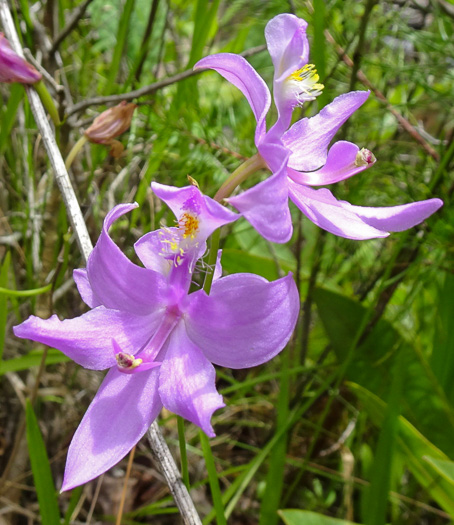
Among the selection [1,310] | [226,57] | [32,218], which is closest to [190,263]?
[226,57]

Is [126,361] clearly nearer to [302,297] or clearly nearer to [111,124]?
[111,124]

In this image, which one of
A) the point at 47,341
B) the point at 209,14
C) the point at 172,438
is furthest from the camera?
the point at 172,438

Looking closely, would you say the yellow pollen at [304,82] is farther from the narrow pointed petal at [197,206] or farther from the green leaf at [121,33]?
the green leaf at [121,33]

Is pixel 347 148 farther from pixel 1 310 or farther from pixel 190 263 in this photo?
pixel 1 310

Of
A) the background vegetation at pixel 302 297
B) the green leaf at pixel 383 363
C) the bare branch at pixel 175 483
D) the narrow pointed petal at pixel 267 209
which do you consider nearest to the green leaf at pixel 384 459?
the background vegetation at pixel 302 297

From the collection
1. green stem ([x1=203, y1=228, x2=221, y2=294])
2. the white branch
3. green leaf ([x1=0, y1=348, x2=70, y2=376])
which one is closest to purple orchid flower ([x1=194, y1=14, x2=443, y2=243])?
green stem ([x1=203, y1=228, x2=221, y2=294])

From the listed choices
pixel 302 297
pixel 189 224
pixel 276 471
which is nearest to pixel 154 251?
pixel 189 224
